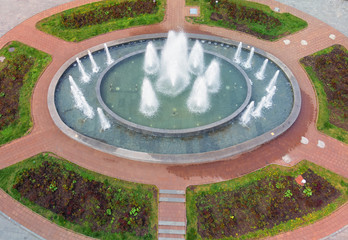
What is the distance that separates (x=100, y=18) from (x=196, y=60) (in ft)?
42.8

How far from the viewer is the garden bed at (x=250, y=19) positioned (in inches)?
1141

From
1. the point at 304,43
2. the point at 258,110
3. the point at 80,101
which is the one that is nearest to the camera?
the point at 258,110

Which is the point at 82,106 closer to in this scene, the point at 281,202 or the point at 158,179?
the point at 158,179

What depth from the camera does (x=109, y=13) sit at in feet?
98.9

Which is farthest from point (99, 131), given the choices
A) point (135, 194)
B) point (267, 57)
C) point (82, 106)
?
point (267, 57)

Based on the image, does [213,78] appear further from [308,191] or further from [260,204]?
[308,191]

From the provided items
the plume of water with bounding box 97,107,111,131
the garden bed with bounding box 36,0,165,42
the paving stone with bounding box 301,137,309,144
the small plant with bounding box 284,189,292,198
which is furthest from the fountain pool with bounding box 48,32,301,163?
the small plant with bounding box 284,189,292,198

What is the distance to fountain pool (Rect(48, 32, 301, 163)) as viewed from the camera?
66.9ft

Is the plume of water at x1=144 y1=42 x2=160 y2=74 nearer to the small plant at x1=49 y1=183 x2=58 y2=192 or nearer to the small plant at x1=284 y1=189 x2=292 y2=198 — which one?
the small plant at x1=49 y1=183 x2=58 y2=192

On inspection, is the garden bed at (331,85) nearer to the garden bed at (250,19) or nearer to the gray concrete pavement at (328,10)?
the gray concrete pavement at (328,10)

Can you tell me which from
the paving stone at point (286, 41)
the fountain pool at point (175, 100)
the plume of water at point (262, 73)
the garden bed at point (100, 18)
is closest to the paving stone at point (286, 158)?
the fountain pool at point (175, 100)

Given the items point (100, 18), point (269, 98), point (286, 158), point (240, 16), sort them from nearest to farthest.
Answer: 1. point (286, 158)
2. point (269, 98)
3. point (100, 18)
4. point (240, 16)

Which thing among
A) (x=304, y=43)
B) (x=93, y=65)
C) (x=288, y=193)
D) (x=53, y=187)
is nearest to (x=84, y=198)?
(x=53, y=187)

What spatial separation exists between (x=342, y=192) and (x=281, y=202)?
485cm
